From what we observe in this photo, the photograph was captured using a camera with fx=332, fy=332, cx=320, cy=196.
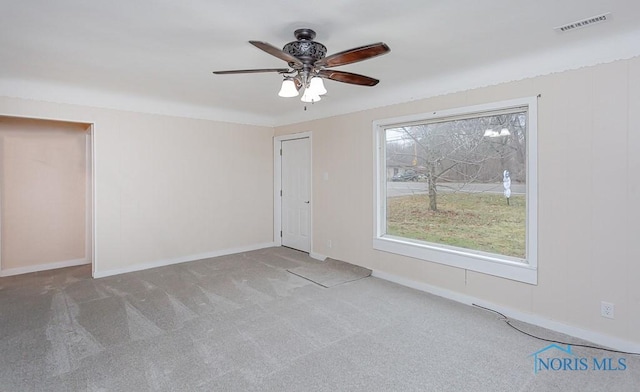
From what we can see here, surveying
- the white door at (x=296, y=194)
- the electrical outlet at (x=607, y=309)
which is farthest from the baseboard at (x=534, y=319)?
the white door at (x=296, y=194)

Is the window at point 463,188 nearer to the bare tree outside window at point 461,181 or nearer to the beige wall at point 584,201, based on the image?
the bare tree outside window at point 461,181

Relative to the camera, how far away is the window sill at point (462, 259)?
306cm

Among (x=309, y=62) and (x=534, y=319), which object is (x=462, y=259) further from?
(x=309, y=62)

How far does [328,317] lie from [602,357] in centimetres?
210

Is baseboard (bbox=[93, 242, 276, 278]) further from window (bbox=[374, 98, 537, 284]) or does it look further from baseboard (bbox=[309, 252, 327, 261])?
window (bbox=[374, 98, 537, 284])

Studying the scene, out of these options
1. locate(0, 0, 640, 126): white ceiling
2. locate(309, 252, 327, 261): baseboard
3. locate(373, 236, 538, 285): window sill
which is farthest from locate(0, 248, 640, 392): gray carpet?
locate(0, 0, 640, 126): white ceiling

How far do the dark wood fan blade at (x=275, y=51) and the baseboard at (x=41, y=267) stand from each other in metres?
4.74

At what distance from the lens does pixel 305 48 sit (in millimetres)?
2342

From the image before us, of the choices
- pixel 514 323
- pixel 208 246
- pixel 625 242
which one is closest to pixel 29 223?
pixel 208 246

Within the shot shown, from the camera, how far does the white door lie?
18.3 feet

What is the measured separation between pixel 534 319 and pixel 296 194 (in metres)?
3.84

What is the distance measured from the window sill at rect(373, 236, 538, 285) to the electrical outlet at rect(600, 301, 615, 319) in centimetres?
47

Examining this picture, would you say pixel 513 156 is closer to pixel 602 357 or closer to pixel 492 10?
pixel 492 10

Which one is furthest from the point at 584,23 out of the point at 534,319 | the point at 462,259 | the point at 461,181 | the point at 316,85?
the point at 534,319
